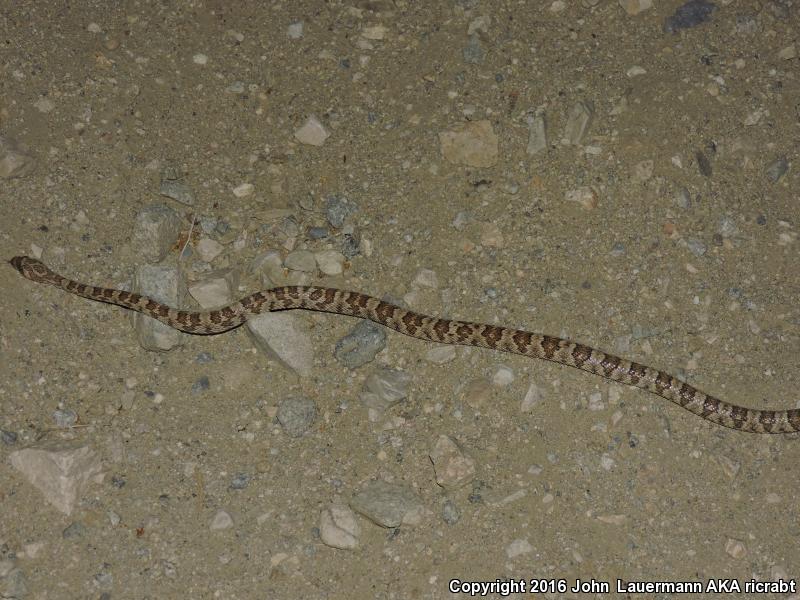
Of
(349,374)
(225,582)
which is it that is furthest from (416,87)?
(225,582)

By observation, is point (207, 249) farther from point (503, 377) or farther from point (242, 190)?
point (503, 377)

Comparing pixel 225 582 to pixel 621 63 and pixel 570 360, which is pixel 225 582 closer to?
pixel 570 360

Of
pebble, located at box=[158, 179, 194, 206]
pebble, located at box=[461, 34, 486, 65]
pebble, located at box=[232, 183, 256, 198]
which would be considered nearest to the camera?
pebble, located at box=[158, 179, 194, 206]

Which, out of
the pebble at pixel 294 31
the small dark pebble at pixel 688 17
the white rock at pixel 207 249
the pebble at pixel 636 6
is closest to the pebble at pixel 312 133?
the pebble at pixel 294 31

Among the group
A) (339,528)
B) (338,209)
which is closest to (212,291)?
(338,209)

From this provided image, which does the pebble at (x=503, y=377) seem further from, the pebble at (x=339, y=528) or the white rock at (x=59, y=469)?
the white rock at (x=59, y=469)

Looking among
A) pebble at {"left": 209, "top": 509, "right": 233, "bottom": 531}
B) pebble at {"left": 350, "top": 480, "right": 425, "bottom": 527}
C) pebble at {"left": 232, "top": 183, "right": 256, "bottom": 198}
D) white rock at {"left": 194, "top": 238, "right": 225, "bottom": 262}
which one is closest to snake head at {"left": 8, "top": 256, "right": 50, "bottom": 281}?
white rock at {"left": 194, "top": 238, "right": 225, "bottom": 262}

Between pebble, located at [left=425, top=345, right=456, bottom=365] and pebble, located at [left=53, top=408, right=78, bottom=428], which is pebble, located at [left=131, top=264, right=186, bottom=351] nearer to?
pebble, located at [left=53, top=408, right=78, bottom=428]
